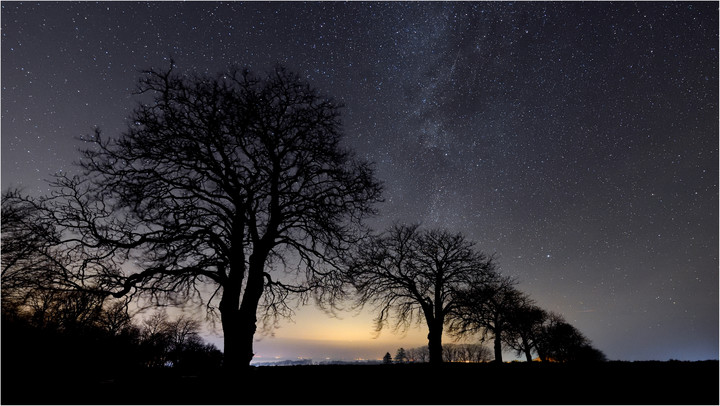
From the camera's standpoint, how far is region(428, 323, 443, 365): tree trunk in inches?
806

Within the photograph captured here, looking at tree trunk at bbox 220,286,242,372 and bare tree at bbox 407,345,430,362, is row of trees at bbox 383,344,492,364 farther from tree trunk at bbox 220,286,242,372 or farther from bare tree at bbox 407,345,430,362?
tree trunk at bbox 220,286,242,372

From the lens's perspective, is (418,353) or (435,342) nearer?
(435,342)

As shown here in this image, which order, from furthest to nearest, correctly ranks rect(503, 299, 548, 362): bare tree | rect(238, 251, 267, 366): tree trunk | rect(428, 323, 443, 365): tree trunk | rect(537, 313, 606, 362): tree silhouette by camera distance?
rect(537, 313, 606, 362): tree silhouette, rect(503, 299, 548, 362): bare tree, rect(428, 323, 443, 365): tree trunk, rect(238, 251, 267, 366): tree trunk

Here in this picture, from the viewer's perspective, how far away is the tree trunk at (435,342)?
2048cm

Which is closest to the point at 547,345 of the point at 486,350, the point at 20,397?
the point at 486,350

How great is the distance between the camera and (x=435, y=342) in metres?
20.8

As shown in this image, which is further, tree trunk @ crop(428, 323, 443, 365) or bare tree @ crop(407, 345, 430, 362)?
bare tree @ crop(407, 345, 430, 362)

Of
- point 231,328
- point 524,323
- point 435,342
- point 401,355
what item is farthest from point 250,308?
point 401,355

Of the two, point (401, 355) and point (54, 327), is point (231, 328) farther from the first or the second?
point (401, 355)


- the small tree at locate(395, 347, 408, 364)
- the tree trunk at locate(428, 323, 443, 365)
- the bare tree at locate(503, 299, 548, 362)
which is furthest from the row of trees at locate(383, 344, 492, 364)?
the tree trunk at locate(428, 323, 443, 365)

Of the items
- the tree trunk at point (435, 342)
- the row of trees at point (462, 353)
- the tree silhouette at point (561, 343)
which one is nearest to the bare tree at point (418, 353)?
the row of trees at point (462, 353)

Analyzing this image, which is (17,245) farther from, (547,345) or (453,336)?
(547,345)

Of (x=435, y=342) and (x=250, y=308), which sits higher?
(x=250, y=308)

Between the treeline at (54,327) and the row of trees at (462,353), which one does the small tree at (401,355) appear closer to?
the row of trees at (462,353)
